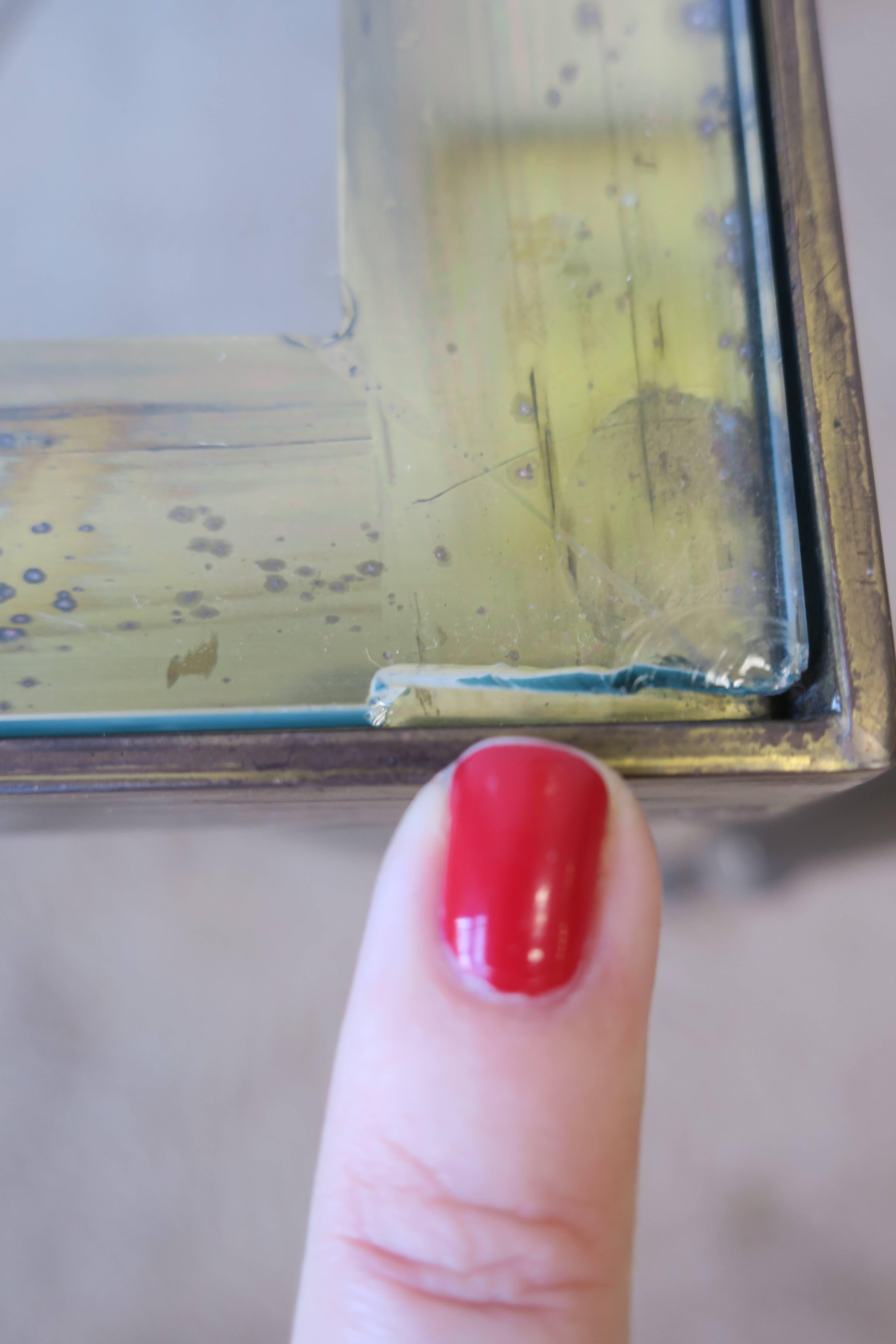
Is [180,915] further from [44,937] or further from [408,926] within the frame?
[408,926]

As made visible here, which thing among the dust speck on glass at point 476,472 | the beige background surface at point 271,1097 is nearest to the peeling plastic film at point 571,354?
the dust speck on glass at point 476,472

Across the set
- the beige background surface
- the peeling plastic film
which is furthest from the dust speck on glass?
the beige background surface

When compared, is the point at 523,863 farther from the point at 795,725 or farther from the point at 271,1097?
the point at 271,1097

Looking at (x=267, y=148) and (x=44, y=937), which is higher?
(x=267, y=148)

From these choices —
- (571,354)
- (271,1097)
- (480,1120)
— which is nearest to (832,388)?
(571,354)

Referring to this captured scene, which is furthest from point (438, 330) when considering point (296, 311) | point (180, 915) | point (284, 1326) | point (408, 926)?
point (284, 1326)

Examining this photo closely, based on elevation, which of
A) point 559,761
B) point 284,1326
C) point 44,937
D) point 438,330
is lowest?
point 284,1326

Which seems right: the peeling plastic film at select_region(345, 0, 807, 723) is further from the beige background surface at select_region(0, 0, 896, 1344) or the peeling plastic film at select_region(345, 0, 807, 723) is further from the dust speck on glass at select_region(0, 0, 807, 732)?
the beige background surface at select_region(0, 0, 896, 1344)
